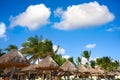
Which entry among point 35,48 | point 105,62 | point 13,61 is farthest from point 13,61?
point 105,62

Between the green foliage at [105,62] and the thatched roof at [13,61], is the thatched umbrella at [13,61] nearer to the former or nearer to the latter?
the thatched roof at [13,61]

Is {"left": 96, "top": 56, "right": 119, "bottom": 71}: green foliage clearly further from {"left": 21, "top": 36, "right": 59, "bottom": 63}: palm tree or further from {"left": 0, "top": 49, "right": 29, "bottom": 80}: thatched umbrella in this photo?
{"left": 0, "top": 49, "right": 29, "bottom": 80}: thatched umbrella

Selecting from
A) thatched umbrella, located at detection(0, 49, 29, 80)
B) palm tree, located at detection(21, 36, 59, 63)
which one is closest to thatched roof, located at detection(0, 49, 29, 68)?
thatched umbrella, located at detection(0, 49, 29, 80)

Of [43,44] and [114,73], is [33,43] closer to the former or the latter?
[43,44]

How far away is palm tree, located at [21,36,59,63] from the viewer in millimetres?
45969

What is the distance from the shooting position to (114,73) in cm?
5434

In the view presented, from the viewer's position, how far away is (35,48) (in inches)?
1816

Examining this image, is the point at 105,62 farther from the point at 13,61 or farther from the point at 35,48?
the point at 13,61

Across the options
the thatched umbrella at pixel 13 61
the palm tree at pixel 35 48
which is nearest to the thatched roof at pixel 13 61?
the thatched umbrella at pixel 13 61

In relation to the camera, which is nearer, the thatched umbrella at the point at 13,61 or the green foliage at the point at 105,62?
the thatched umbrella at the point at 13,61

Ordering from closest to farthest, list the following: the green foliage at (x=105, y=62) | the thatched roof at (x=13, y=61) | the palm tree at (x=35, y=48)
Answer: the thatched roof at (x=13, y=61)
the palm tree at (x=35, y=48)
the green foliage at (x=105, y=62)

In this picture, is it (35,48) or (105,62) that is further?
(105,62)

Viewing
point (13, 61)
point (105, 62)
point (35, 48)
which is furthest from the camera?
point (105, 62)

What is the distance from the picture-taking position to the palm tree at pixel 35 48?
46.0 metres
